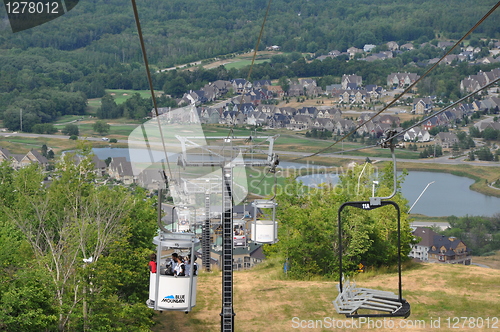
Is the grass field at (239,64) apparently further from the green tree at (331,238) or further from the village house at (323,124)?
the green tree at (331,238)

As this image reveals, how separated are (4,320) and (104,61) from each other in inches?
6243

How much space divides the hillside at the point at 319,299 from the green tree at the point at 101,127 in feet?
348

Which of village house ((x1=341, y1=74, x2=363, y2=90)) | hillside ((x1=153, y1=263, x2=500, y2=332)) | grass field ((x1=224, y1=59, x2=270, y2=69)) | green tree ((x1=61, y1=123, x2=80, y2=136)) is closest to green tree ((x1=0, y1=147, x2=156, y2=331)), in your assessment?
hillside ((x1=153, y1=263, x2=500, y2=332))

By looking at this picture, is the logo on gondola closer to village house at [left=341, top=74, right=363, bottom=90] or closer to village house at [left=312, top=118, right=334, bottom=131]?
village house at [left=312, top=118, right=334, bottom=131]

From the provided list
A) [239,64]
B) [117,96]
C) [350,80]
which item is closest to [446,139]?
[350,80]

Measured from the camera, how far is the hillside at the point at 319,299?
29.8 metres

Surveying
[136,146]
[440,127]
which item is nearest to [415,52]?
[440,127]

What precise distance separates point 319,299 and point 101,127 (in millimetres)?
116027

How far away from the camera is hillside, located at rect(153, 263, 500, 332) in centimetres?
2977

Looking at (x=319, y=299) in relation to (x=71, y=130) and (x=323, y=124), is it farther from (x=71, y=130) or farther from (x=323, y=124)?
(x=71, y=130)

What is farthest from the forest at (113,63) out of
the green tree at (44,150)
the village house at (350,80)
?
the green tree at (44,150)

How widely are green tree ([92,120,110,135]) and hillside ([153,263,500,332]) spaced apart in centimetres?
10595

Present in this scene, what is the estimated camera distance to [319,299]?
33.8 m

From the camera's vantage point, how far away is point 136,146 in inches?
4286
